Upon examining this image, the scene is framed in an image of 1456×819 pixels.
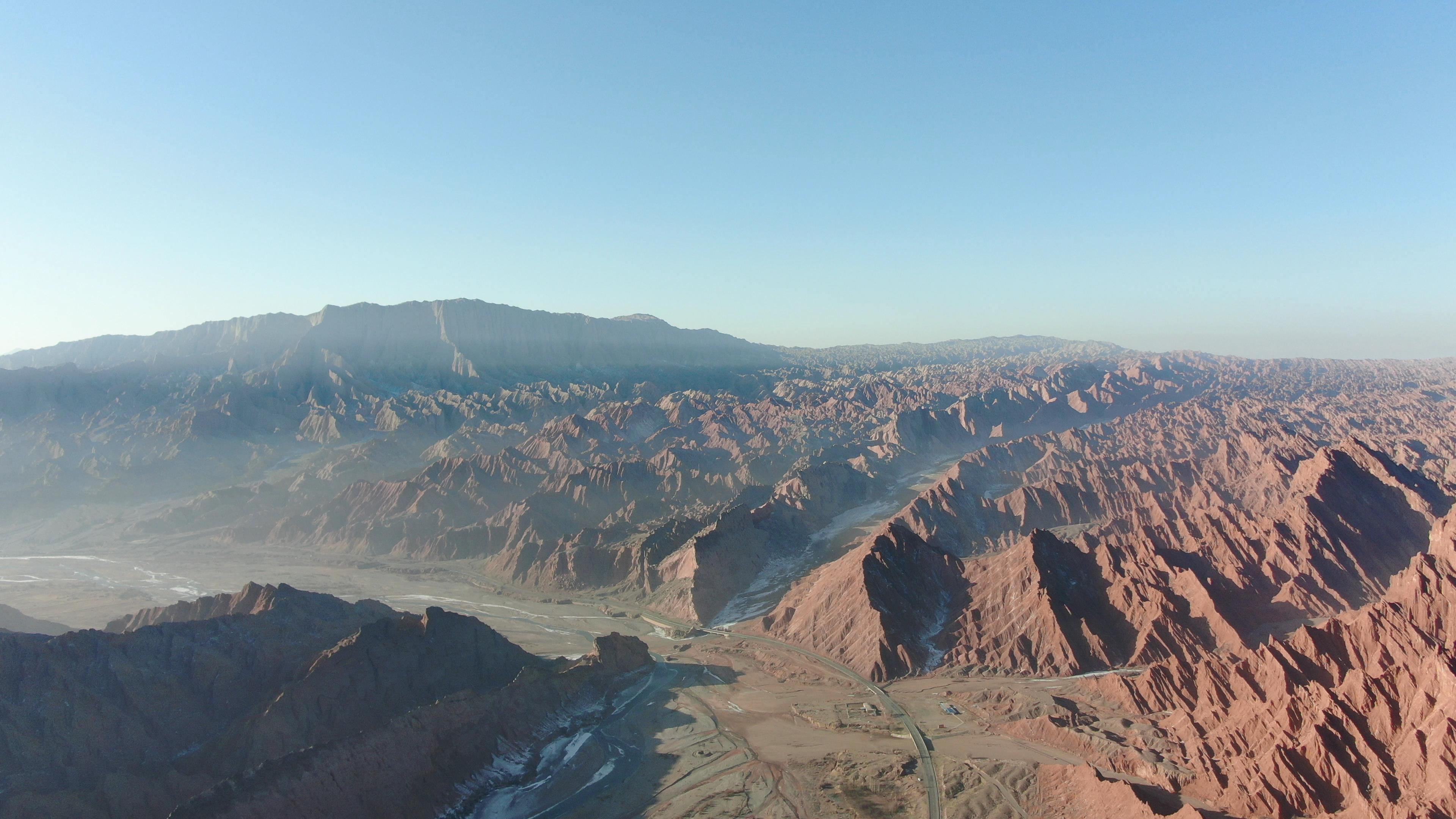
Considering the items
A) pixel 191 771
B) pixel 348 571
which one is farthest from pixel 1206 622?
pixel 348 571

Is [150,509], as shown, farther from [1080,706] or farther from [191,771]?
[1080,706]

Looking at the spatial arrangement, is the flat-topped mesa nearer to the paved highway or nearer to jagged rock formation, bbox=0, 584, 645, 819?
jagged rock formation, bbox=0, 584, 645, 819

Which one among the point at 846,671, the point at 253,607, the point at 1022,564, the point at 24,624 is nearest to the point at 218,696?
the point at 253,607

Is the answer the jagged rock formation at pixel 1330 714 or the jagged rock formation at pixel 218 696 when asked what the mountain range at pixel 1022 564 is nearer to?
the jagged rock formation at pixel 1330 714

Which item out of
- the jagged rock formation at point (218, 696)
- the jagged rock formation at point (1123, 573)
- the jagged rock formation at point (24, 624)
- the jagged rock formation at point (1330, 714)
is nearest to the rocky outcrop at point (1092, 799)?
the jagged rock formation at point (1330, 714)

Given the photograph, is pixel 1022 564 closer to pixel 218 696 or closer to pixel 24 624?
pixel 218 696

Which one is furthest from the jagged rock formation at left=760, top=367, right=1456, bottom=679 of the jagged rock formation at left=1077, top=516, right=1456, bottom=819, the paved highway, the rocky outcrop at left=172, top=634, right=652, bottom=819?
the rocky outcrop at left=172, top=634, right=652, bottom=819

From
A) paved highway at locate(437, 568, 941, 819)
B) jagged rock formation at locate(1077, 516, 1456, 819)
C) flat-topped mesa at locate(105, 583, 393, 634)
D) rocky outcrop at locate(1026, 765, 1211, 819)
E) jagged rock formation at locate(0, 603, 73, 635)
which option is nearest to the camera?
jagged rock formation at locate(1077, 516, 1456, 819)
